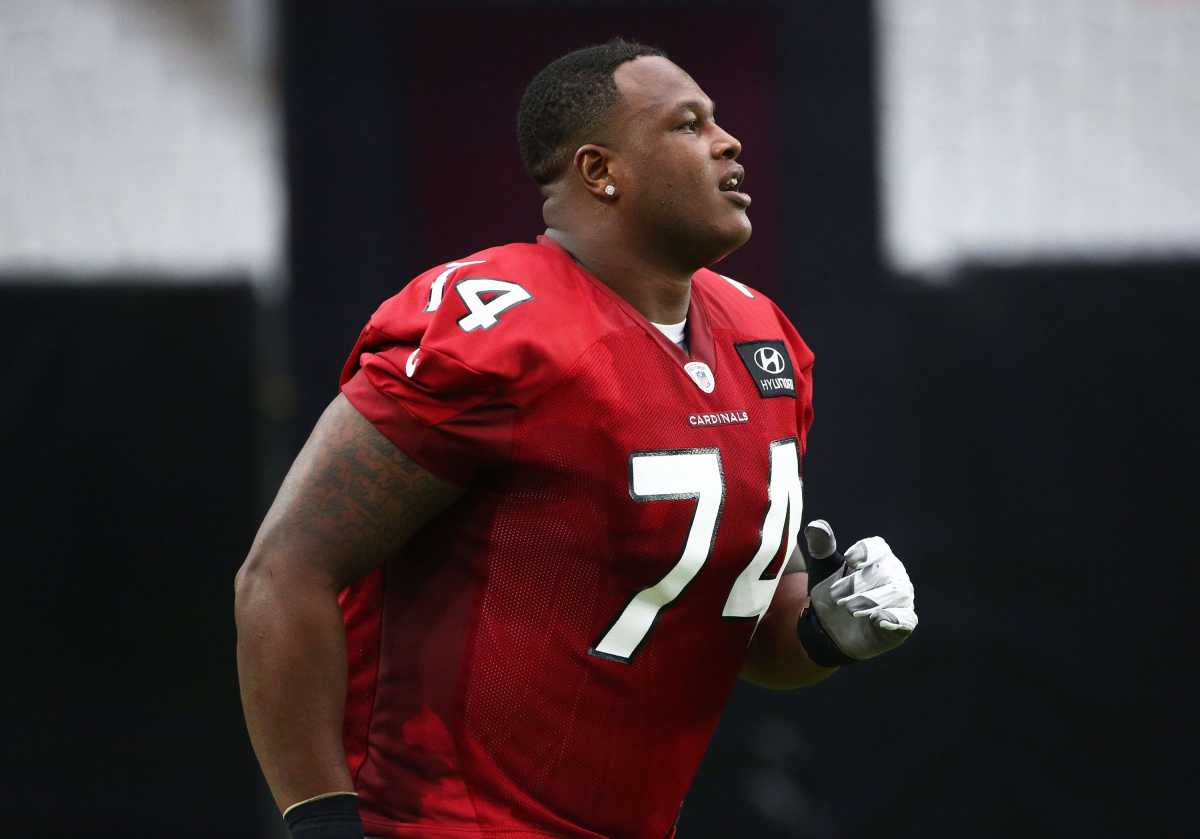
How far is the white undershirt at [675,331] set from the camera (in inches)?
85.4

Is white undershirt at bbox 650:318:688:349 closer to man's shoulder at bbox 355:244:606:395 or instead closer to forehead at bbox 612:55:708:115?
man's shoulder at bbox 355:244:606:395

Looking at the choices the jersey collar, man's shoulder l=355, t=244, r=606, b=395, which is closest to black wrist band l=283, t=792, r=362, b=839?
man's shoulder l=355, t=244, r=606, b=395

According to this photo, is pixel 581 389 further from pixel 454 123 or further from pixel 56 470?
pixel 56 470

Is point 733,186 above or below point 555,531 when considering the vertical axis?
above

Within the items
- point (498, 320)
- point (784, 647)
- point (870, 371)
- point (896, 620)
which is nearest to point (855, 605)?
point (896, 620)

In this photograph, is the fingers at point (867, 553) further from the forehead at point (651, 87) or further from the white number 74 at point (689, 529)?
the forehead at point (651, 87)

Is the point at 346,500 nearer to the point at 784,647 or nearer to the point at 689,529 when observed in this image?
the point at 689,529

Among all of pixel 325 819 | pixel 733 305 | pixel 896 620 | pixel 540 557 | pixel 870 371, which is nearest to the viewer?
pixel 325 819

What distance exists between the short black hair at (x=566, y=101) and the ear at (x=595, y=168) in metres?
0.03

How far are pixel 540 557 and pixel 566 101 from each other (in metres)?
0.70

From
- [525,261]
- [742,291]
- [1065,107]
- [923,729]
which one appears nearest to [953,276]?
[1065,107]

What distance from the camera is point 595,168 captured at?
7.24ft

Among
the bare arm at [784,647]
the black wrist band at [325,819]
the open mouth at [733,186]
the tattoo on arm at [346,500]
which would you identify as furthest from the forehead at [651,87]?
the black wrist band at [325,819]

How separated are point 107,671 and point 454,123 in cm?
182
